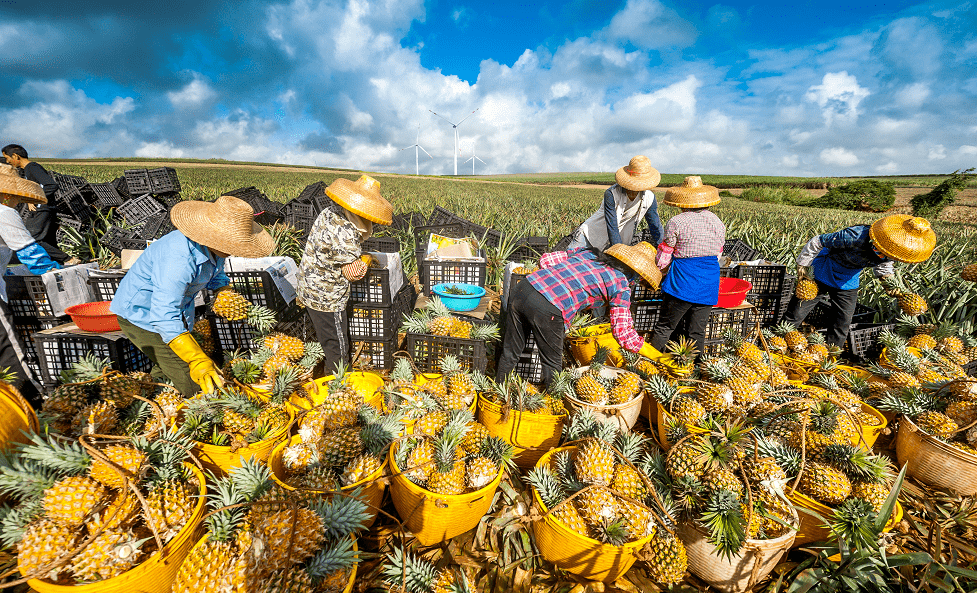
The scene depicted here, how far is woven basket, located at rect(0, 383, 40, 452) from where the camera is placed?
68.0 inches

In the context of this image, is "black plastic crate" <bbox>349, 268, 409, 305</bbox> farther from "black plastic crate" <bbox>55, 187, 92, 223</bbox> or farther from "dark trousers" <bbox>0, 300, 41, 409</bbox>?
"black plastic crate" <bbox>55, 187, 92, 223</bbox>

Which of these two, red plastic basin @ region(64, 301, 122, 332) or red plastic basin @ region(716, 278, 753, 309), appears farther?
red plastic basin @ region(716, 278, 753, 309)

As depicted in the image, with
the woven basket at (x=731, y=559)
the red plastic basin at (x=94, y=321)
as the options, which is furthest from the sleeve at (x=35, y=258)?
the woven basket at (x=731, y=559)

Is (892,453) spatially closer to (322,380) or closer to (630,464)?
(630,464)

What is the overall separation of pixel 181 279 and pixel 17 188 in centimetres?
242

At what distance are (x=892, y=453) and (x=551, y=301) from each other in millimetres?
3347

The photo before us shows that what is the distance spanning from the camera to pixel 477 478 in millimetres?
2229

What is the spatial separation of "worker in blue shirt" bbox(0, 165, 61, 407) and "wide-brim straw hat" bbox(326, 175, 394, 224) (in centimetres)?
287

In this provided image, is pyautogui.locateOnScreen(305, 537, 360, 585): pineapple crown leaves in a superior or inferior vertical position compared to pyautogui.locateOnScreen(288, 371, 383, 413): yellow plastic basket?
inferior

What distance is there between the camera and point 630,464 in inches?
87.5

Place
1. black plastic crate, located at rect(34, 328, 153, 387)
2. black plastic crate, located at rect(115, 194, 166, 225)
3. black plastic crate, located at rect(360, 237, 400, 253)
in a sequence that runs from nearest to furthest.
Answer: black plastic crate, located at rect(34, 328, 153, 387)
black plastic crate, located at rect(360, 237, 400, 253)
black plastic crate, located at rect(115, 194, 166, 225)

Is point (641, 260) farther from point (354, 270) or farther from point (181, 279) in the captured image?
point (181, 279)

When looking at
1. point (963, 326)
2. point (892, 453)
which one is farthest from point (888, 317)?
point (892, 453)

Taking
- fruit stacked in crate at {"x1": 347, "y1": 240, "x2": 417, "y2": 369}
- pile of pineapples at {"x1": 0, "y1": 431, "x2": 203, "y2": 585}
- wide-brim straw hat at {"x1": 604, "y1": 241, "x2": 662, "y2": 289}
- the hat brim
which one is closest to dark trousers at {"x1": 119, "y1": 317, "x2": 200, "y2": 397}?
pile of pineapples at {"x1": 0, "y1": 431, "x2": 203, "y2": 585}
